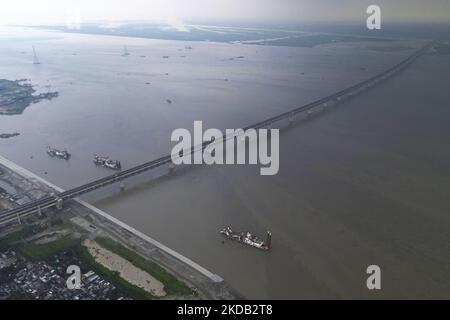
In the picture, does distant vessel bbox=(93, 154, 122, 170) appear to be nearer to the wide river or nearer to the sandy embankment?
the wide river

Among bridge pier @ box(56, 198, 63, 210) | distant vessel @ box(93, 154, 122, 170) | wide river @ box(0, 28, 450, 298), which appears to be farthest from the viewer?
distant vessel @ box(93, 154, 122, 170)

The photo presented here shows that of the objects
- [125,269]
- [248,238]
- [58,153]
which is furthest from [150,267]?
[58,153]

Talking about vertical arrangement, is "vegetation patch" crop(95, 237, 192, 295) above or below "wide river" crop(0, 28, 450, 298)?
below

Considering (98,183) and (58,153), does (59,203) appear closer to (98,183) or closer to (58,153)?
(98,183)

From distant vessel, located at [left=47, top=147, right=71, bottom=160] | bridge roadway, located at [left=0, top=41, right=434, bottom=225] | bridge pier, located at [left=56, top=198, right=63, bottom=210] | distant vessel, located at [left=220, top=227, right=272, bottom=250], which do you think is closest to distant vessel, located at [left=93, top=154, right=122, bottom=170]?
bridge roadway, located at [left=0, top=41, right=434, bottom=225]

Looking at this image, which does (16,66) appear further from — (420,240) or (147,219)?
(420,240)
